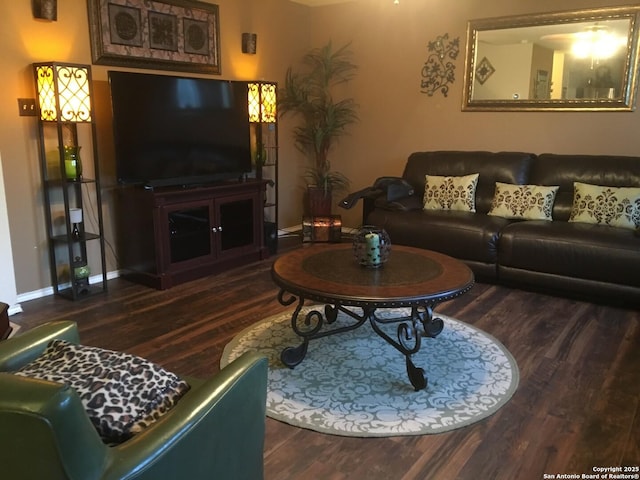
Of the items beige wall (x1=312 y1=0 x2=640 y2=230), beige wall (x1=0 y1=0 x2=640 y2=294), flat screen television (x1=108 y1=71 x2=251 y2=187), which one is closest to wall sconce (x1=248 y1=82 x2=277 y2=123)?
flat screen television (x1=108 y1=71 x2=251 y2=187)

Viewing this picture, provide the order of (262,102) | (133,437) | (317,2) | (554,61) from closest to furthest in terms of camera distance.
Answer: (133,437) → (554,61) → (262,102) → (317,2)

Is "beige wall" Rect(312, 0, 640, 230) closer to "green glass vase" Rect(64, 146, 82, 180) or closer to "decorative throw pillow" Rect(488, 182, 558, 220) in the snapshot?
"decorative throw pillow" Rect(488, 182, 558, 220)

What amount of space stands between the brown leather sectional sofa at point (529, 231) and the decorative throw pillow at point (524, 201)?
0.09 metres

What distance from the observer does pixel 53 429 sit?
3.06 ft

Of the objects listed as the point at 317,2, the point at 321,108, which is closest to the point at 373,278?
the point at 321,108

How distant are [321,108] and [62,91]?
2926 millimetres

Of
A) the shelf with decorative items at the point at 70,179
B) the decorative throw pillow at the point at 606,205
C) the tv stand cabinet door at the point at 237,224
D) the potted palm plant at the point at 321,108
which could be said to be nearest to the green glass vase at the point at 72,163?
the shelf with decorative items at the point at 70,179

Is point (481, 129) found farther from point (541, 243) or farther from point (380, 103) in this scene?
point (541, 243)

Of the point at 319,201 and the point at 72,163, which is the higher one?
the point at 72,163

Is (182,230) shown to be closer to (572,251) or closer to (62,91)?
(62,91)

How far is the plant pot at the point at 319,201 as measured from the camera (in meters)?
5.66

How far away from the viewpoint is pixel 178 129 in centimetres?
416

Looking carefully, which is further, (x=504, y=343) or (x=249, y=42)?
(x=249, y=42)

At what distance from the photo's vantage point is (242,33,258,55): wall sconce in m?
4.95
